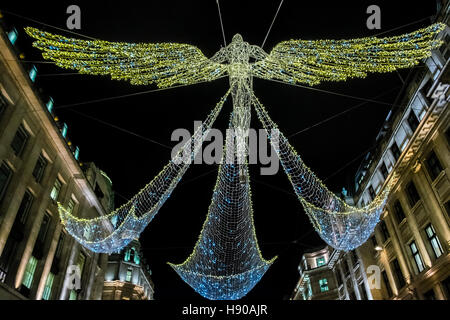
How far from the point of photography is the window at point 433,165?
1908 centimetres

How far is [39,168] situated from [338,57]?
20632mm

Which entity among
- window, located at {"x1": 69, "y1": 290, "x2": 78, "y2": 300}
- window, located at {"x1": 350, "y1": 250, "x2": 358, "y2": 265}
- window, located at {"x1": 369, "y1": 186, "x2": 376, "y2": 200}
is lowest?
window, located at {"x1": 69, "y1": 290, "x2": 78, "y2": 300}

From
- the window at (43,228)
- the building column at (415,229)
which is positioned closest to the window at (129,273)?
the window at (43,228)

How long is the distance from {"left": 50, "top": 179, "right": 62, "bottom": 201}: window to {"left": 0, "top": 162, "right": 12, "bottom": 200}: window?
5.21m

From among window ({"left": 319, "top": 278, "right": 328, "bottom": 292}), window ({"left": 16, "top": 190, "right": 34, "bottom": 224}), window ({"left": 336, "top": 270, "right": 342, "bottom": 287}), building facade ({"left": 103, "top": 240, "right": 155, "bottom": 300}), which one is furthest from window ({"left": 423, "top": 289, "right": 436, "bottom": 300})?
building facade ({"left": 103, "top": 240, "right": 155, "bottom": 300})

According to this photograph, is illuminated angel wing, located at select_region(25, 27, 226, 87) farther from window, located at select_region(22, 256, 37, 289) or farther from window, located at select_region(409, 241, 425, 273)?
window, located at select_region(409, 241, 425, 273)

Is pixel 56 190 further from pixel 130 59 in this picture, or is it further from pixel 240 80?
pixel 240 80

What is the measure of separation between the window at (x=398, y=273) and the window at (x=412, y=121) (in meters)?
10.4

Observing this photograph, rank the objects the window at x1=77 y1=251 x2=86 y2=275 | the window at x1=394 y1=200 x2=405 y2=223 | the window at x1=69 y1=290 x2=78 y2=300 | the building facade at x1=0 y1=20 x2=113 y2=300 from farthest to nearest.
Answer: the window at x1=77 y1=251 x2=86 y2=275, the window at x1=69 y1=290 x2=78 y2=300, the window at x1=394 y1=200 x2=405 y2=223, the building facade at x1=0 y1=20 x2=113 y2=300

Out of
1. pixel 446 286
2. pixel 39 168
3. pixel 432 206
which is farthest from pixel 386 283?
pixel 39 168

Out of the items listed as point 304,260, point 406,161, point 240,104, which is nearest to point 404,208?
point 406,161

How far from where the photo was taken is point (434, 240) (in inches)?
771

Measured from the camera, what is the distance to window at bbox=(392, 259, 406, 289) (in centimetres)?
2375
